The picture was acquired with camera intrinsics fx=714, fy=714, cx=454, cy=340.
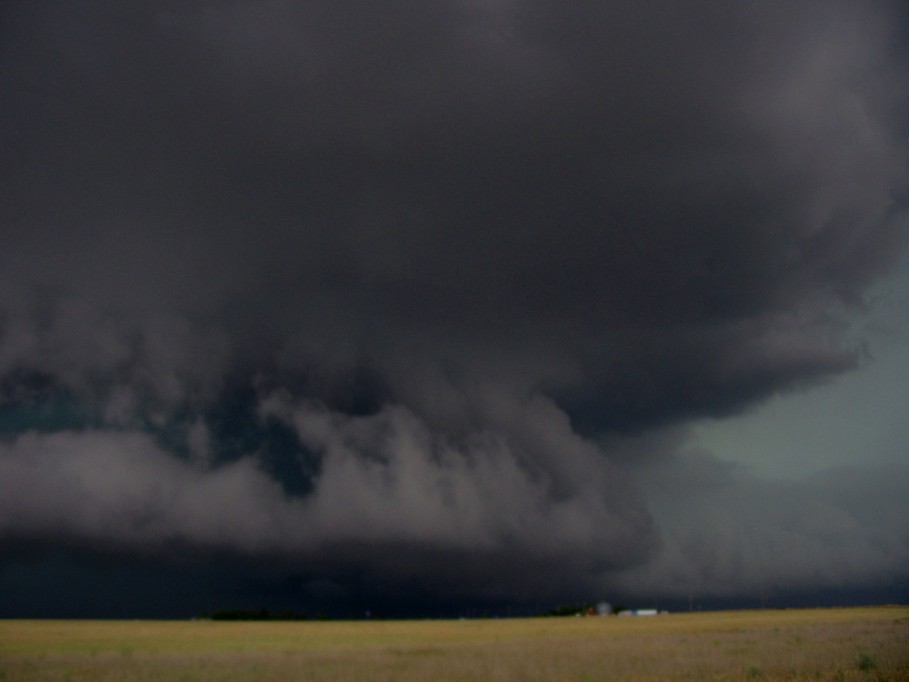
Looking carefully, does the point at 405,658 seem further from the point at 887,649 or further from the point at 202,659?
the point at 887,649

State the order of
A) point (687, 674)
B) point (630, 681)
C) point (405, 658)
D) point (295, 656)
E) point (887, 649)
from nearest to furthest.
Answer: point (630, 681) < point (687, 674) < point (887, 649) < point (405, 658) < point (295, 656)

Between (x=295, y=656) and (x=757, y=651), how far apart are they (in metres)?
36.3

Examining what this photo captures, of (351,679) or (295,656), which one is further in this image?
(295,656)

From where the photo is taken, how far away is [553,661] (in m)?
46.0

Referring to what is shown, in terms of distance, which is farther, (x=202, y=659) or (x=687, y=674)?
(x=202, y=659)

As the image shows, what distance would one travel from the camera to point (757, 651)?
48.0 metres

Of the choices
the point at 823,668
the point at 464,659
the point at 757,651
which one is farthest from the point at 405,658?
the point at 823,668

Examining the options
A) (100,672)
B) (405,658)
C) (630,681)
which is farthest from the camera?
(405,658)

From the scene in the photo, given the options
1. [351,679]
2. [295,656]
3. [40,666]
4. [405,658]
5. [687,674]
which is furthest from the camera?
[295,656]

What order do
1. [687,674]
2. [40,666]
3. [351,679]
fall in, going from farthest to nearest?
[40,666]
[351,679]
[687,674]

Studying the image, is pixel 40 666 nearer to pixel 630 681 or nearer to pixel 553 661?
pixel 553 661

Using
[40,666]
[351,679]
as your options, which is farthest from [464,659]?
[40,666]

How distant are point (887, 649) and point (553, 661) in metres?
19.7

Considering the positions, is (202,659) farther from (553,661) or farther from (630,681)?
(630,681)
